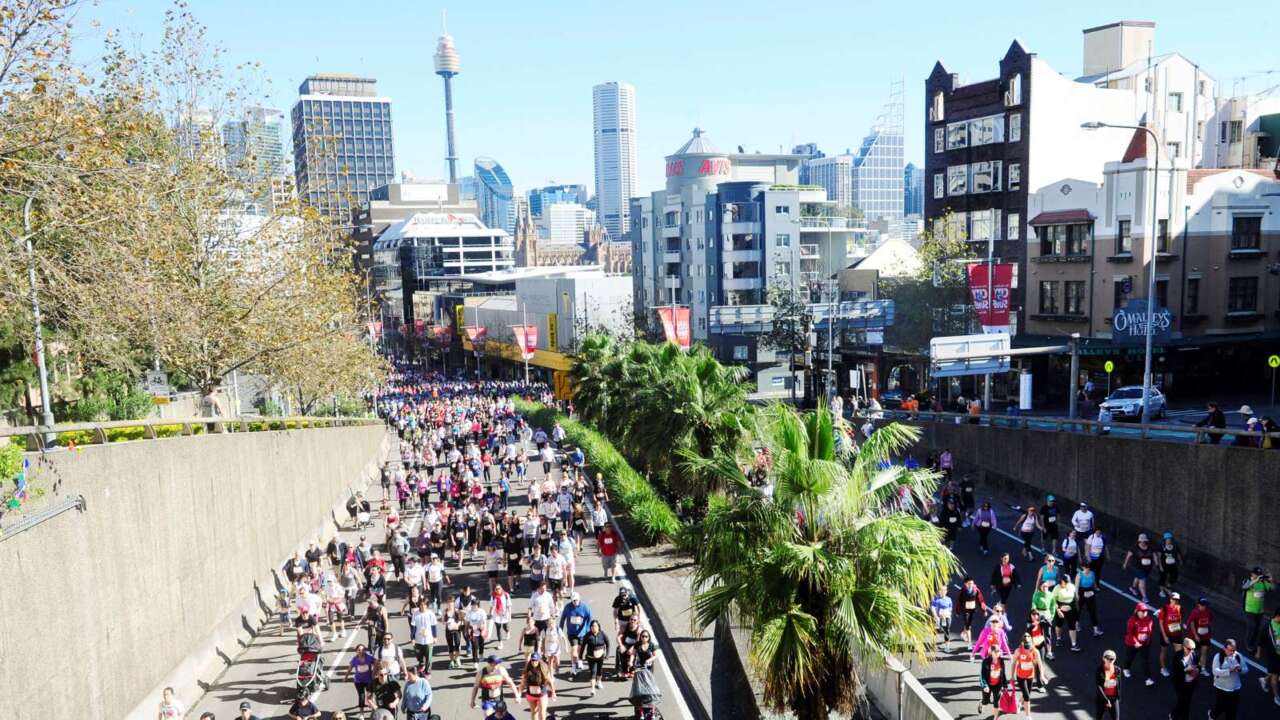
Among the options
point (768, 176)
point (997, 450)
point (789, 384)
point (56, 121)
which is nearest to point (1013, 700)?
point (56, 121)

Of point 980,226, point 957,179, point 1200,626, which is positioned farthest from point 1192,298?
point 1200,626

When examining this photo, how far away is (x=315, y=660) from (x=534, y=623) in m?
3.56

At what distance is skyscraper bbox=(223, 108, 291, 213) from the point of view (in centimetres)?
2569

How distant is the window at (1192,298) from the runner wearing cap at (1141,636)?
33.5m

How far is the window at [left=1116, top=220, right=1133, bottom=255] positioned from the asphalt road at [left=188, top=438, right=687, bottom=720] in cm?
3334

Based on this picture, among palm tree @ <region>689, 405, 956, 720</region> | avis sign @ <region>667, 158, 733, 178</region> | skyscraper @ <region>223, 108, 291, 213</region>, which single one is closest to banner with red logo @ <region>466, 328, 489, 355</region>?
avis sign @ <region>667, 158, 733, 178</region>

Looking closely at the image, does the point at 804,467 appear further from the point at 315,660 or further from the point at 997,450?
the point at 997,450

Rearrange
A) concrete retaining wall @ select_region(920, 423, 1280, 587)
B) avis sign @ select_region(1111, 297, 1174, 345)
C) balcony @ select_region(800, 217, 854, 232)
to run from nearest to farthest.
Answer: concrete retaining wall @ select_region(920, 423, 1280, 587) → avis sign @ select_region(1111, 297, 1174, 345) → balcony @ select_region(800, 217, 854, 232)

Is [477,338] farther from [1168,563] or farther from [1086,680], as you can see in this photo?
[1086,680]

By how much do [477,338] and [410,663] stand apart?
5941cm

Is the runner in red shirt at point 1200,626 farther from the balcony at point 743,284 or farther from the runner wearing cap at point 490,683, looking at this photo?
the balcony at point 743,284

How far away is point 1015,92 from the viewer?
5400 centimetres

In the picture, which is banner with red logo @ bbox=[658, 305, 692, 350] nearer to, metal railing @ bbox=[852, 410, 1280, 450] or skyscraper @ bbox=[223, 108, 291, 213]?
metal railing @ bbox=[852, 410, 1280, 450]

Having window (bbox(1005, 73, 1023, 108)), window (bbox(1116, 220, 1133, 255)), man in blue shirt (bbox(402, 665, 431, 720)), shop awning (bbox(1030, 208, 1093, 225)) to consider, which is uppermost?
window (bbox(1005, 73, 1023, 108))
